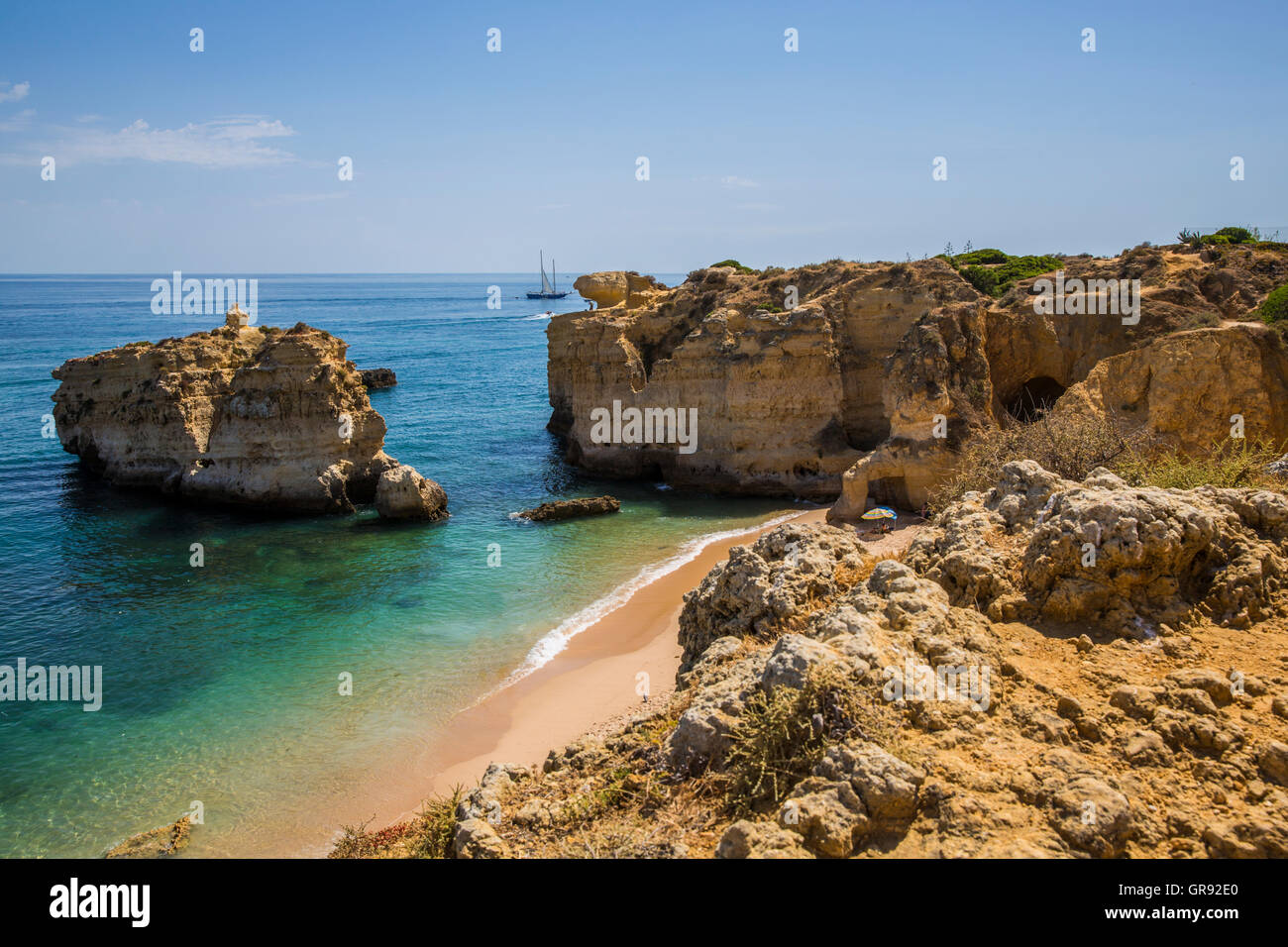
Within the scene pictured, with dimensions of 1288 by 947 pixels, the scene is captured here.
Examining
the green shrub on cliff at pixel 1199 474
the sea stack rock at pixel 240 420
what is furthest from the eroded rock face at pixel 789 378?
the green shrub on cliff at pixel 1199 474

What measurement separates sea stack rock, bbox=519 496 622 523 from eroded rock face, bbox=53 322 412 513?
6286 millimetres

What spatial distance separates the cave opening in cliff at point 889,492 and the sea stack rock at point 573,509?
8.68m

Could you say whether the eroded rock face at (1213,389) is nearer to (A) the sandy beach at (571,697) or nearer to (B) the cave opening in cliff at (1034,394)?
(B) the cave opening in cliff at (1034,394)

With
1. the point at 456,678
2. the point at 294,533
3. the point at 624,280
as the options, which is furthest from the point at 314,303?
the point at 456,678

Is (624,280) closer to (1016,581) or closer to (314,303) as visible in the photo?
(1016,581)

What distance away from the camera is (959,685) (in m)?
5.62

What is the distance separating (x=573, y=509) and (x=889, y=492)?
10209mm

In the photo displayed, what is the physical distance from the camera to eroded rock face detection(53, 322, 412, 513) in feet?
85.3

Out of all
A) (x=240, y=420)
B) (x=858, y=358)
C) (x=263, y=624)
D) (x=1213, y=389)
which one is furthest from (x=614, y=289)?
(x=1213, y=389)

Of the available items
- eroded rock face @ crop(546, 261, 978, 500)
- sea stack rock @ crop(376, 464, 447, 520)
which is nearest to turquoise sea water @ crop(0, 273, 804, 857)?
A: sea stack rock @ crop(376, 464, 447, 520)

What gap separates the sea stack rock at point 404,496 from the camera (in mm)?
25031

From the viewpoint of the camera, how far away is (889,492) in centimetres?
2227

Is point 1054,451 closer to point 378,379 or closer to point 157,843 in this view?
point 157,843
